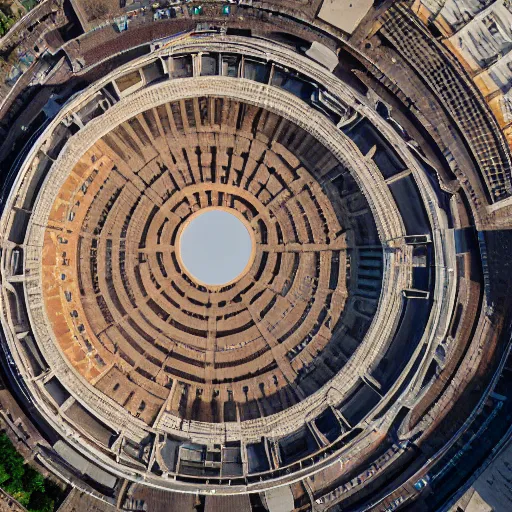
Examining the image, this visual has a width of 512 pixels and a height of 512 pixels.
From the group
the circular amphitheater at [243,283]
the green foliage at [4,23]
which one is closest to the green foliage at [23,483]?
the circular amphitheater at [243,283]

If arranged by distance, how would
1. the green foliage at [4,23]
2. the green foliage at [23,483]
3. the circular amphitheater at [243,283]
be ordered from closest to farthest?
the circular amphitheater at [243,283] → the green foliage at [23,483] → the green foliage at [4,23]

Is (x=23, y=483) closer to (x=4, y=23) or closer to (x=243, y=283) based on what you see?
(x=243, y=283)

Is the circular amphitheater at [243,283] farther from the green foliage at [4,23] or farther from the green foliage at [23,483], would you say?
the green foliage at [4,23]

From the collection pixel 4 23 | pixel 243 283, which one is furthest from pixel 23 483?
pixel 4 23

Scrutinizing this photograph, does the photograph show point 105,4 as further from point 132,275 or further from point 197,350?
point 197,350

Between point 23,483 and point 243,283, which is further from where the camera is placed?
point 243,283

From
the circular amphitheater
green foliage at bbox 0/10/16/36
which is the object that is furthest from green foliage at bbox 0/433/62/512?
green foliage at bbox 0/10/16/36

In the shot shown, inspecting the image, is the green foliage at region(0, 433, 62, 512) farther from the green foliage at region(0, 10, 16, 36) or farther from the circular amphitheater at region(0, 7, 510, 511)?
the green foliage at region(0, 10, 16, 36)
